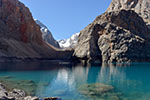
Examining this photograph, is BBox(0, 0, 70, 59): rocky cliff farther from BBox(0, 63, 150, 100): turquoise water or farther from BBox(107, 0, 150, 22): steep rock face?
BBox(107, 0, 150, 22): steep rock face

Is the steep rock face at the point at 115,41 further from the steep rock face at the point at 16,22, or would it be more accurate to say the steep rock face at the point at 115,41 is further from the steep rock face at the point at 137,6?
the steep rock face at the point at 137,6

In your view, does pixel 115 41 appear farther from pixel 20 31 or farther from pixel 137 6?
pixel 137 6

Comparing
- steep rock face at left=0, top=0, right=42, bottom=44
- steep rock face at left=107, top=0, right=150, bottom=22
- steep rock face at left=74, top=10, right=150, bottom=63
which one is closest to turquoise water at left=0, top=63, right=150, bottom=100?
steep rock face at left=74, top=10, right=150, bottom=63

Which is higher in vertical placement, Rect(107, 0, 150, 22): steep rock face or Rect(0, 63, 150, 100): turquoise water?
Rect(107, 0, 150, 22): steep rock face

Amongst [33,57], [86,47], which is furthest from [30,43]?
[86,47]

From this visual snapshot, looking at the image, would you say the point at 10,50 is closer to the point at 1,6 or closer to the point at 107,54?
the point at 1,6

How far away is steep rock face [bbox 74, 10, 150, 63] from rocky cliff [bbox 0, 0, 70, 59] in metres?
35.9

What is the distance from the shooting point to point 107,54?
273 ft

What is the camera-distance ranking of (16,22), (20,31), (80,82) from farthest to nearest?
(20,31)
(16,22)
(80,82)

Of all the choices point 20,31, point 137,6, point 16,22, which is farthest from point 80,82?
point 137,6

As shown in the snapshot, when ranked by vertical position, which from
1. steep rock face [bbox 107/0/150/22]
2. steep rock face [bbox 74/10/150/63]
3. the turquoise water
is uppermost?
steep rock face [bbox 107/0/150/22]

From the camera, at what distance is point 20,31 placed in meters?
114

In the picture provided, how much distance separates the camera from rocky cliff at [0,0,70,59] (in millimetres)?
100744

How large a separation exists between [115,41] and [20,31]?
75.6 metres
